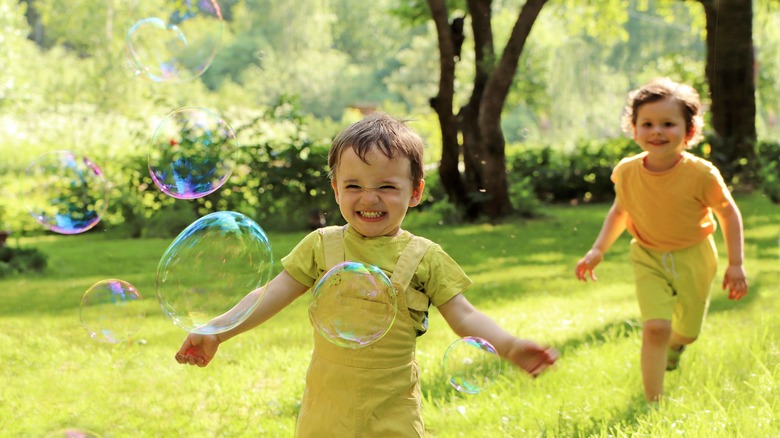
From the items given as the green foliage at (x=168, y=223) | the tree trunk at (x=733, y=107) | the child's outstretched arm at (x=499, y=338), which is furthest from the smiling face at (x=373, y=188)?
the tree trunk at (x=733, y=107)

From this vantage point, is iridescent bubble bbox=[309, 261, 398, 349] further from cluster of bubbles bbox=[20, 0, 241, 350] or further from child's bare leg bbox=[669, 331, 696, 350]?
child's bare leg bbox=[669, 331, 696, 350]

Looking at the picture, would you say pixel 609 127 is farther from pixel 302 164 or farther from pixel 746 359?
pixel 746 359

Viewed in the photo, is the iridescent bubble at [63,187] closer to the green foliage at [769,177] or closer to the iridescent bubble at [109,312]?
the iridescent bubble at [109,312]

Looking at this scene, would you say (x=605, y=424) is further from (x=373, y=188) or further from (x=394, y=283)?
(x=373, y=188)

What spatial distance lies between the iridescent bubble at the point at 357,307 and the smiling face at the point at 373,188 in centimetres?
15

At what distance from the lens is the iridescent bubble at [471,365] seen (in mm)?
2980

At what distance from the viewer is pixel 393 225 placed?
8.73ft

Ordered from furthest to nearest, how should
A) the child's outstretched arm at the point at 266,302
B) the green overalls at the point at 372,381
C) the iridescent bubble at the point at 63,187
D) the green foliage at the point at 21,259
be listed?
the green foliage at the point at 21,259, the iridescent bubble at the point at 63,187, the child's outstretched arm at the point at 266,302, the green overalls at the point at 372,381

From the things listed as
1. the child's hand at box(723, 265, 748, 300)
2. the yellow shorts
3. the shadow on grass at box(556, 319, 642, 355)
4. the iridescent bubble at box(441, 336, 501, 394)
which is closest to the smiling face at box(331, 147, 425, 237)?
the iridescent bubble at box(441, 336, 501, 394)

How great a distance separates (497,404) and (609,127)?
147 feet

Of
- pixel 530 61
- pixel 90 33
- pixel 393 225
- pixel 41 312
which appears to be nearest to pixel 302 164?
pixel 41 312

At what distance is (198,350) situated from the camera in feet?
8.82

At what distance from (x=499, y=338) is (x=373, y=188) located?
58 centimetres

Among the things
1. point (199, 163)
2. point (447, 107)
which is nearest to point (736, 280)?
point (199, 163)
